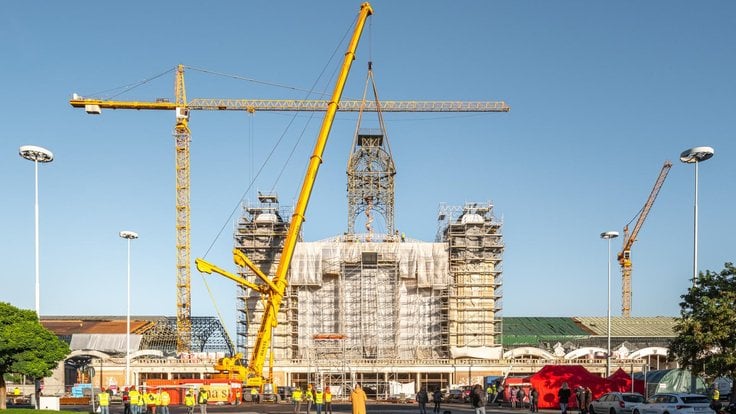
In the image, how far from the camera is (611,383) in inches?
2057

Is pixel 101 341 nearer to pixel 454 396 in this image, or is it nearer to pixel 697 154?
pixel 454 396

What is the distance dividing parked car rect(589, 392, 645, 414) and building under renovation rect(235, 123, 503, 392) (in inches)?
1817

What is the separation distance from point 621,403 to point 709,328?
715 cm

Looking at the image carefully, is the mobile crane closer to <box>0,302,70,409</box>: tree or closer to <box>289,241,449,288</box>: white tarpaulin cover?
<box>289,241,449,288</box>: white tarpaulin cover

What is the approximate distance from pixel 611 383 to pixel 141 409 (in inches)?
1250

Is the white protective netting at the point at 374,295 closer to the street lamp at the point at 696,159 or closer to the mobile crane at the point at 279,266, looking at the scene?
the mobile crane at the point at 279,266

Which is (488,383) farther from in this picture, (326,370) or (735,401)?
(735,401)

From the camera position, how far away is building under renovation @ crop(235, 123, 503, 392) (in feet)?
302

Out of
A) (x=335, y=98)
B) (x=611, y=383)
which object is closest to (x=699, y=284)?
(x=611, y=383)

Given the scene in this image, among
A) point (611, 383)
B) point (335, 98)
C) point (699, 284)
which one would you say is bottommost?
point (611, 383)

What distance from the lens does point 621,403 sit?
3934 centimetres

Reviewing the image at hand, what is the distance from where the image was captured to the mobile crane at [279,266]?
243 feet

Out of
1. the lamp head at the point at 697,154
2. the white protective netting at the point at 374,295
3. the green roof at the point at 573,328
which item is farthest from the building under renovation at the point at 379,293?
the lamp head at the point at 697,154

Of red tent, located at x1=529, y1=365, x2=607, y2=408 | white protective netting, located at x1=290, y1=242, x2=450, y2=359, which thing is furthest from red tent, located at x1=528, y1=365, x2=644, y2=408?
white protective netting, located at x1=290, y1=242, x2=450, y2=359
